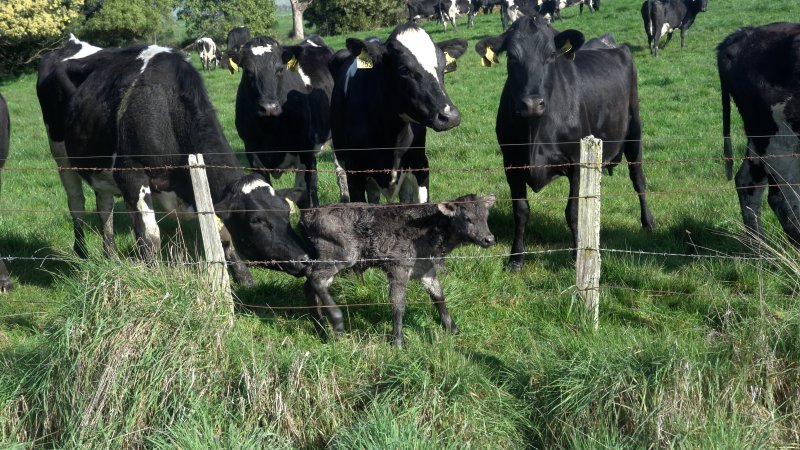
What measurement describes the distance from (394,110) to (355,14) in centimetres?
3742

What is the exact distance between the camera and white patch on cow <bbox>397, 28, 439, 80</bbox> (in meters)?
7.31

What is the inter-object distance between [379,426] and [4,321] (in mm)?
3729

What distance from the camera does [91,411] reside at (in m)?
4.55

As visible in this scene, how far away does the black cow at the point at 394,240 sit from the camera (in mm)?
5770

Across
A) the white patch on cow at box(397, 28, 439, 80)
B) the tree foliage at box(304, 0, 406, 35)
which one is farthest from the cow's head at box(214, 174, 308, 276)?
the tree foliage at box(304, 0, 406, 35)

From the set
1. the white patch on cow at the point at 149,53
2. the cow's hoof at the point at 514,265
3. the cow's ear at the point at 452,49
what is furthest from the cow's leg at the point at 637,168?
the white patch on cow at the point at 149,53

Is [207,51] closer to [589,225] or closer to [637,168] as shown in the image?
[637,168]

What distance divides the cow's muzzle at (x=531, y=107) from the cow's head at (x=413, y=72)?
590mm

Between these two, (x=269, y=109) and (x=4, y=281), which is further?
(x=269, y=109)

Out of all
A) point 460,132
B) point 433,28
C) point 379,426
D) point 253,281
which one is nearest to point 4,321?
point 253,281

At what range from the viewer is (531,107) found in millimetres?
6992

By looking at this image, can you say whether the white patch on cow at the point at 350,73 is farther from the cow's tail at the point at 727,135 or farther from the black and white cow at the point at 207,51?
the black and white cow at the point at 207,51

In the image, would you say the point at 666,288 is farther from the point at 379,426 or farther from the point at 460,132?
the point at 460,132

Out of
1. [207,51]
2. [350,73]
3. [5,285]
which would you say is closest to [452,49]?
[350,73]
